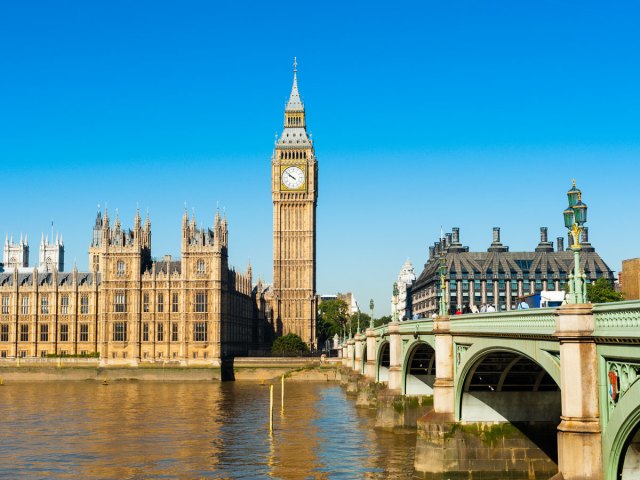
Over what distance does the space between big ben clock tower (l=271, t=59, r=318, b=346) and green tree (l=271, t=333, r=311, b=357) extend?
9.52m

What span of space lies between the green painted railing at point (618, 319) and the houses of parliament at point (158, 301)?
117609 mm

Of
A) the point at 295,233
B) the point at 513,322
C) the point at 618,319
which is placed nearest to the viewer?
the point at 618,319

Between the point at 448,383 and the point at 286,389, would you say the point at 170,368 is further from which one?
the point at 448,383

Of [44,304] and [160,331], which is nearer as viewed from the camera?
[160,331]

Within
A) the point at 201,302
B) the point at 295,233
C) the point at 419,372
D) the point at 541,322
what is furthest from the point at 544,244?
the point at 541,322

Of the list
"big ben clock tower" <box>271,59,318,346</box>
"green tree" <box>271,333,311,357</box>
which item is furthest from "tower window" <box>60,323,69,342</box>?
"big ben clock tower" <box>271,59,318,346</box>

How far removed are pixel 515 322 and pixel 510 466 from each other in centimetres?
1090

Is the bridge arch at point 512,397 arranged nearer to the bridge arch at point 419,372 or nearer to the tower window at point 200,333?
the bridge arch at point 419,372

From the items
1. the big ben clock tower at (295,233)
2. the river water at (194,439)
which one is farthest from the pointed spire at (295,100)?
the river water at (194,439)

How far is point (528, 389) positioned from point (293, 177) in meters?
132

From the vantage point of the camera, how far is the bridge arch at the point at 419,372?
6221cm

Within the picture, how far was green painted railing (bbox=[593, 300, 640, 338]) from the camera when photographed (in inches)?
854

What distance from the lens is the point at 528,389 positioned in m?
42.8

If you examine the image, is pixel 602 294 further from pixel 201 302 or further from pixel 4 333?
pixel 4 333
